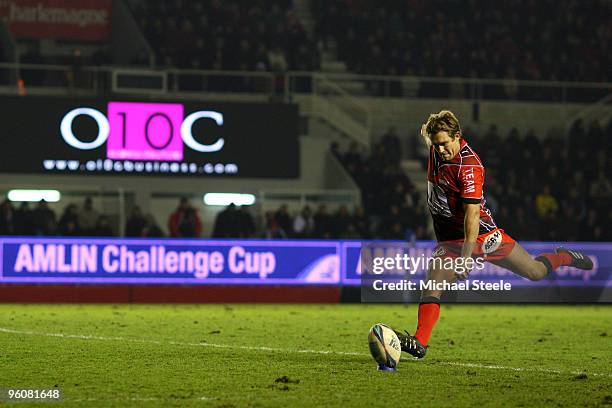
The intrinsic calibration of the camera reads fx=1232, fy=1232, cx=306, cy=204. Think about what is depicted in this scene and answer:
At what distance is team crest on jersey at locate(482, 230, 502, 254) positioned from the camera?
396 inches

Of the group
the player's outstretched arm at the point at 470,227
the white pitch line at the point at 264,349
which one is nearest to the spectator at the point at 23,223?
the white pitch line at the point at 264,349

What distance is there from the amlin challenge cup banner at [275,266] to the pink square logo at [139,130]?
2.74 meters

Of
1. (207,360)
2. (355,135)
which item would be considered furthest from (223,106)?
(207,360)

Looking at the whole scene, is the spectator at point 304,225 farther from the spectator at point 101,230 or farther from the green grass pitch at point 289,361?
the green grass pitch at point 289,361

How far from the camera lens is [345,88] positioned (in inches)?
1220

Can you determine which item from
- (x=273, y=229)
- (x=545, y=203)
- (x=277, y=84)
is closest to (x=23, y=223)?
(x=273, y=229)

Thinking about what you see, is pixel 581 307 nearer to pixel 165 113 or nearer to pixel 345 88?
pixel 165 113

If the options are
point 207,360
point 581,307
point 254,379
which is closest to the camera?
point 254,379

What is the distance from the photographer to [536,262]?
1080cm

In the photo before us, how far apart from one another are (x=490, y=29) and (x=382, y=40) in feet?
11.0

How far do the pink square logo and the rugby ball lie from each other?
569 inches

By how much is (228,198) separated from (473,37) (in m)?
9.72

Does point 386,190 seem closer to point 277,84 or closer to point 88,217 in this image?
point 277,84

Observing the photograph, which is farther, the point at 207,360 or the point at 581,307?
the point at 581,307
